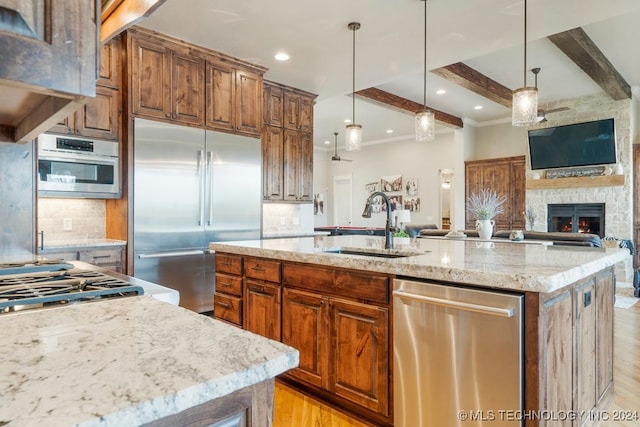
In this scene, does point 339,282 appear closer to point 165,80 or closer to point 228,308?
point 228,308

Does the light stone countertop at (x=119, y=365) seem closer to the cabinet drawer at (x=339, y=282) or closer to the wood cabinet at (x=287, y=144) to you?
the cabinet drawer at (x=339, y=282)

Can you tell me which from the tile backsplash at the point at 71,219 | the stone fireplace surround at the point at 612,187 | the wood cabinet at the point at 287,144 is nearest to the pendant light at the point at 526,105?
the wood cabinet at the point at 287,144

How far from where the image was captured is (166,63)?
3.71 meters

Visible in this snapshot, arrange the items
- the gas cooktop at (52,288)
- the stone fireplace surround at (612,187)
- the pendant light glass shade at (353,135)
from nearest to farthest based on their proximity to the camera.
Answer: the gas cooktop at (52,288), the pendant light glass shade at (353,135), the stone fireplace surround at (612,187)

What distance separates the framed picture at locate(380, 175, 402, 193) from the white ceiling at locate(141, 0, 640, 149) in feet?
15.4

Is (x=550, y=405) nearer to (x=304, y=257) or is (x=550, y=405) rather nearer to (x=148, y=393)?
(x=304, y=257)

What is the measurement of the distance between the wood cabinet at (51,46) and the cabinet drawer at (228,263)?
7.47 feet

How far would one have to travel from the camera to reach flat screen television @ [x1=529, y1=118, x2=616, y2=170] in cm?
645

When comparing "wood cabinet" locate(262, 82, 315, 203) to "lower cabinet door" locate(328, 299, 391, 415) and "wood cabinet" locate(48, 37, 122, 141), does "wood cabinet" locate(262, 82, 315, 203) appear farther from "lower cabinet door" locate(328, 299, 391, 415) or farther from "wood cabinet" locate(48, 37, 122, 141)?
"lower cabinet door" locate(328, 299, 391, 415)

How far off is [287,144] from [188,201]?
1853mm

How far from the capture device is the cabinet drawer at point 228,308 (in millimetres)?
2826

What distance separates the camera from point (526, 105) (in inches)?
110

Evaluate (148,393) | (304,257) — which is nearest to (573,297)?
(304,257)

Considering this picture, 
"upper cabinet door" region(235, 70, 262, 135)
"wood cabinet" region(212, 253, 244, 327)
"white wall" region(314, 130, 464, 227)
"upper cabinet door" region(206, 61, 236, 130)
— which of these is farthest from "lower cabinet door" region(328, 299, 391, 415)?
"white wall" region(314, 130, 464, 227)
